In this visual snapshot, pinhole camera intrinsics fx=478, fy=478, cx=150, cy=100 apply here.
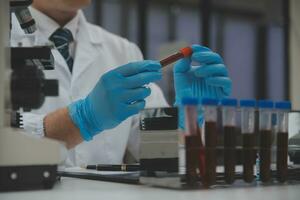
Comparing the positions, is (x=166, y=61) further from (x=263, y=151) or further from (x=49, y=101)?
(x=49, y=101)

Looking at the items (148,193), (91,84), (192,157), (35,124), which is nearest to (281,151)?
(192,157)

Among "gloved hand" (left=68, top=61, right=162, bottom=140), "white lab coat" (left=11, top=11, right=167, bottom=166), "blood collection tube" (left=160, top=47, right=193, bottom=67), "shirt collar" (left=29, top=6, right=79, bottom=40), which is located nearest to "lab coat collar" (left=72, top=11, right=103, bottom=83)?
"white lab coat" (left=11, top=11, right=167, bottom=166)

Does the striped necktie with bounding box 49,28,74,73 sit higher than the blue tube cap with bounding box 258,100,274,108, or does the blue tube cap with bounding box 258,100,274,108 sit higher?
the striped necktie with bounding box 49,28,74,73

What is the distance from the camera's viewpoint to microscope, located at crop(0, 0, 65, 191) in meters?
0.91

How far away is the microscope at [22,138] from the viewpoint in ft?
2.98

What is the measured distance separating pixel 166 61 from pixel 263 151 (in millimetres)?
517

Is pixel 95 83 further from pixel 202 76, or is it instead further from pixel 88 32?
pixel 202 76

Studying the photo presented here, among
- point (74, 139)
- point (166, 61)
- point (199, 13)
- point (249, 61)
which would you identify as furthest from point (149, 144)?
point (249, 61)

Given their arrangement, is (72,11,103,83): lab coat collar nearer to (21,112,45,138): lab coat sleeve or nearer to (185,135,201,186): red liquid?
(21,112,45,138): lab coat sleeve

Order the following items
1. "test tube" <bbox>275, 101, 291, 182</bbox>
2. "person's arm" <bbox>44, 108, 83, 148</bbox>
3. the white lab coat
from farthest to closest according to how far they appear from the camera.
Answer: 1. the white lab coat
2. "person's arm" <bbox>44, 108, 83, 148</bbox>
3. "test tube" <bbox>275, 101, 291, 182</bbox>

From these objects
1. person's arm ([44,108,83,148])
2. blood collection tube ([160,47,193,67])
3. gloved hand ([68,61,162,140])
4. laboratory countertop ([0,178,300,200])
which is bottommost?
laboratory countertop ([0,178,300,200])

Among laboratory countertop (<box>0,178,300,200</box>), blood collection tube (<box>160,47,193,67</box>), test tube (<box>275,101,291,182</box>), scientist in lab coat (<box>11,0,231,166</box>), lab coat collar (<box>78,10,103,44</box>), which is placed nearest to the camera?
laboratory countertop (<box>0,178,300,200</box>)

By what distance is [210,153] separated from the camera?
3.04 feet

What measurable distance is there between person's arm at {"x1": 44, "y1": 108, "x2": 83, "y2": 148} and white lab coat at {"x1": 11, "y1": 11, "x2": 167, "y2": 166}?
9.3 inches
